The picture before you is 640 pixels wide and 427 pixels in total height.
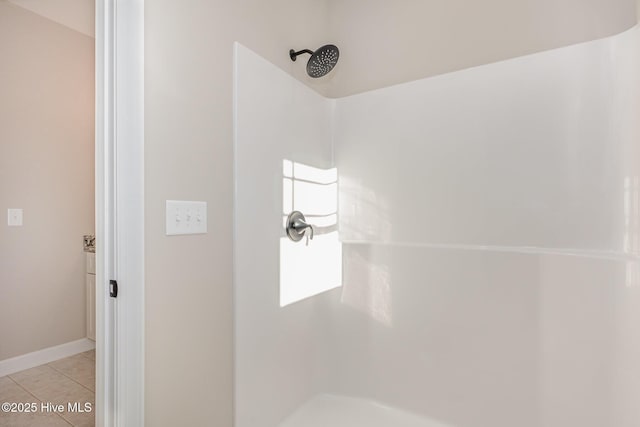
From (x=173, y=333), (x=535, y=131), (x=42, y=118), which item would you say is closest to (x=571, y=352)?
(x=535, y=131)

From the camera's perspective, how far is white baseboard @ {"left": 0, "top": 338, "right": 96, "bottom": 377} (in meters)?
2.39

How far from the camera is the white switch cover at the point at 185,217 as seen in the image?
3.63 ft

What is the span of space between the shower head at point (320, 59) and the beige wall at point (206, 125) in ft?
0.27

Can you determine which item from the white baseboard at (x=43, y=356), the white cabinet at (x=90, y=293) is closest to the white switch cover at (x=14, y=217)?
the white cabinet at (x=90, y=293)

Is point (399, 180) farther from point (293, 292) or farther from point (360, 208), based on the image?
point (293, 292)

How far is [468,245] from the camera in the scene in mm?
1548

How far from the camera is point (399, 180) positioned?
5.68 feet

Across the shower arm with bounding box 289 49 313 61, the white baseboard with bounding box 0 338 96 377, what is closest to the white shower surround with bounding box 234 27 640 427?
the shower arm with bounding box 289 49 313 61

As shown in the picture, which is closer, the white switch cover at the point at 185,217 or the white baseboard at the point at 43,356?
the white switch cover at the point at 185,217

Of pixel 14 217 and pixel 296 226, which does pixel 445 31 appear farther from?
pixel 14 217

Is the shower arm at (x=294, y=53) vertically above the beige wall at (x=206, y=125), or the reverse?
the shower arm at (x=294, y=53)

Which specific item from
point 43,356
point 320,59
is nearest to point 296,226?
point 320,59

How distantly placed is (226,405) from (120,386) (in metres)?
0.45

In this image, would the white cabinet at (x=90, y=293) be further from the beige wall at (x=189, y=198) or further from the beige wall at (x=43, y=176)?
the beige wall at (x=189, y=198)
